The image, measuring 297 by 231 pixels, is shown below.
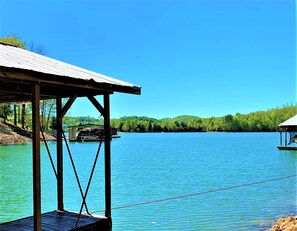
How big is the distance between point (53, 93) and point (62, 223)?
1746 millimetres

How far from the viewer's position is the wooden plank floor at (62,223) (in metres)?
4.06

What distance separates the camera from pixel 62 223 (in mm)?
4234

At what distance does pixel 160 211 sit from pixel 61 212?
3.13m

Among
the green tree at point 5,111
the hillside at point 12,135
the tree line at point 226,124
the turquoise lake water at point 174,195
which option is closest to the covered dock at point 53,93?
the turquoise lake water at point 174,195

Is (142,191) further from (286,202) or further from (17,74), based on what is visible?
(17,74)

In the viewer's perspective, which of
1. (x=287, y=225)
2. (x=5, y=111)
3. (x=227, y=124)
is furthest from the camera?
(x=227, y=124)

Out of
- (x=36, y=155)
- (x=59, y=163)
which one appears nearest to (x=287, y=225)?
(x=59, y=163)

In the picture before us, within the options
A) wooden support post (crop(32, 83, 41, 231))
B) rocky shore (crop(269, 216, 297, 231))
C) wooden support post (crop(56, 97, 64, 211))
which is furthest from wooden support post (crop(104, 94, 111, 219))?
rocky shore (crop(269, 216, 297, 231))

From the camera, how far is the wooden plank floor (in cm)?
406

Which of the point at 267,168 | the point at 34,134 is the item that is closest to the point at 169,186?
the point at 267,168

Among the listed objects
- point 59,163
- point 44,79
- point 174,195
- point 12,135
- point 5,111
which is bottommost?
point 174,195

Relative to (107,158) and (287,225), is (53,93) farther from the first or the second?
(287,225)

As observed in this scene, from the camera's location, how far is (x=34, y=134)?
11.2 ft

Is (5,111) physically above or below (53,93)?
above
